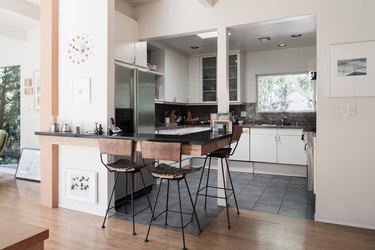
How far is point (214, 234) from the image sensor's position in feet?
8.60

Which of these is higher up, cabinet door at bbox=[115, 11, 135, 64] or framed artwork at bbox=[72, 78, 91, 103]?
cabinet door at bbox=[115, 11, 135, 64]

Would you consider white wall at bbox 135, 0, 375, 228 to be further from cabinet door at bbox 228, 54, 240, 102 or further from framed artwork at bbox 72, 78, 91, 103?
cabinet door at bbox 228, 54, 240, 102

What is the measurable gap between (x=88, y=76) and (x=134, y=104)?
74cm

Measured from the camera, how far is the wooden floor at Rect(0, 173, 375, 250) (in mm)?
2400

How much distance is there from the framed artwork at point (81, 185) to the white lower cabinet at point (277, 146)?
333cm

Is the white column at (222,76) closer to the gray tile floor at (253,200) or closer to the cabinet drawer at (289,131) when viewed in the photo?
the gray tile floor at (253,200)

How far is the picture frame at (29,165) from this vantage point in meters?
4.70

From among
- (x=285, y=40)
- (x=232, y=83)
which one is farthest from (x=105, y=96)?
(x=285, y=40)

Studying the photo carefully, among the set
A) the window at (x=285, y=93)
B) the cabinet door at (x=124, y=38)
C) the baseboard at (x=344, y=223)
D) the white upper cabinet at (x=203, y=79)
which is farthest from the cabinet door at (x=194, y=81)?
the baseboard at (x=344, y=223)

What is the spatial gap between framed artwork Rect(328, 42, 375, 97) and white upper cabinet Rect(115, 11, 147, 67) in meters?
2.51

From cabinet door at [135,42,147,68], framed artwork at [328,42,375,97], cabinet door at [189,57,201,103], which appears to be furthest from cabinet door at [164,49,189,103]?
framed artwork at [328,42,375,97]

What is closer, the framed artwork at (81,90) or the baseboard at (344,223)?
the baseboard at (344,223)

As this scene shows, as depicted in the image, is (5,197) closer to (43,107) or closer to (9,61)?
(43,107)

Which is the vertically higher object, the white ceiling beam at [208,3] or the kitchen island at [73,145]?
the white ceiling beam at [208,3]
